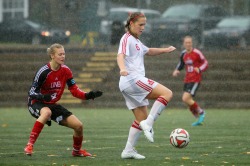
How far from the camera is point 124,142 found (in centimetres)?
1331

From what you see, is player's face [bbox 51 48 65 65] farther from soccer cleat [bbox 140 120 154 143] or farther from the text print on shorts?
soccer cleat [bbox 140 120 154 143]

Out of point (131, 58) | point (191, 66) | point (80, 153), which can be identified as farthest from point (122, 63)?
point (191, 66)

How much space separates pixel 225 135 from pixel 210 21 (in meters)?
14.2

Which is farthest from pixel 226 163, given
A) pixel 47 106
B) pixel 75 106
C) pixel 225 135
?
pixel 75 106

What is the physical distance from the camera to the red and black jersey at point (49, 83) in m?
11.0

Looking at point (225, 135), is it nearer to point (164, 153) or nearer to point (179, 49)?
point (164, 153)

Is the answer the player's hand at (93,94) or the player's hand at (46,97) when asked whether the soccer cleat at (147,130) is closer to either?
the player's hand at (93,94)

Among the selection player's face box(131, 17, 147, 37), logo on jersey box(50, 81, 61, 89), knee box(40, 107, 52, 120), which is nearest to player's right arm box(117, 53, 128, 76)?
player's face box(131, 17, 147, 37)

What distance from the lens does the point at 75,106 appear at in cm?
2666

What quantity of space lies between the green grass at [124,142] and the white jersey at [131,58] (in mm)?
1048

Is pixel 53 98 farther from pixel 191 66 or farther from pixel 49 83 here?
pixel 191 66

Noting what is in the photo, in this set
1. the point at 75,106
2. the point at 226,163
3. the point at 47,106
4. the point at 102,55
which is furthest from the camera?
the point at 102,55

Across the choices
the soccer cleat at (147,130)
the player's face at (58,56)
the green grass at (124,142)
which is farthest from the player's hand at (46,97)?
the soccer cleat at (147,130)

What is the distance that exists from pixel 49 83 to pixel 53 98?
22cm
